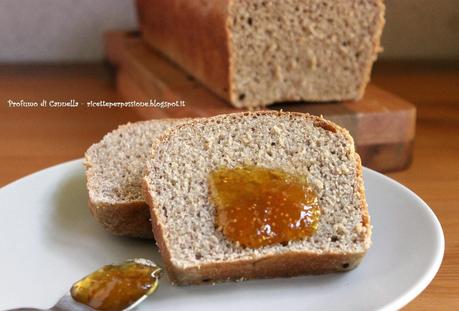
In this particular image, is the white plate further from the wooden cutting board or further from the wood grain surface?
the wooden cutting board

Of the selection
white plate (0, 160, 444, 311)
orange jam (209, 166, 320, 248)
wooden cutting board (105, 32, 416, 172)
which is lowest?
wooden cutting board (105, 32, 416, 172)

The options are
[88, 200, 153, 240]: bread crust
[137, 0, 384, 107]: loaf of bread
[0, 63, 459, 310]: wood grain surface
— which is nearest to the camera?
[88, 200, 153, 240]: bread crust

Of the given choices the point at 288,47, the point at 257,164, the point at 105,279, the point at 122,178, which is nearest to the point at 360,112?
the point at 288,47

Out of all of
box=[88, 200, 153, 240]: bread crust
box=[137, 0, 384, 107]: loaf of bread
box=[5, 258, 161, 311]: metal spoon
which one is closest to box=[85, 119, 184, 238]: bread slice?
box=[88, 200, 153, 240]: bread crust

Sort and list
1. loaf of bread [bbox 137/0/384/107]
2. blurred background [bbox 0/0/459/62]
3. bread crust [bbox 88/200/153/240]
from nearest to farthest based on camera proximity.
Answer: bread crust [bbox 88/200/153/240]
loaf of bread [bbox 137/0/384/107]
blurred background [bbox 0/0/459/62]

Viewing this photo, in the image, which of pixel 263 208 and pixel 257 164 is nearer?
pixel 263 208

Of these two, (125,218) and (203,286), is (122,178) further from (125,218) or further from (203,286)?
(203,286)

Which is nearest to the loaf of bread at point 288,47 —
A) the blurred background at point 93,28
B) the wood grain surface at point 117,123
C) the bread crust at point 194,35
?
the bread crust at point 194,35
